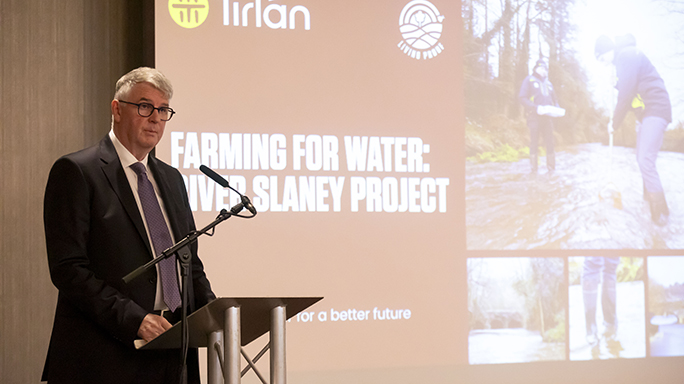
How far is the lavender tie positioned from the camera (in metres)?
1.99

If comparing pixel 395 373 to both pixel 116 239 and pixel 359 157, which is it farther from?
pixel 116 239

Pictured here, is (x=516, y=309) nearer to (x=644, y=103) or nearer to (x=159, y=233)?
(x=644, y=103)

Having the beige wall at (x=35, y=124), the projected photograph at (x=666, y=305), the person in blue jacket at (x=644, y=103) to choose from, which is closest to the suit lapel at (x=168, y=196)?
the beige wall at (x=35, y=124)

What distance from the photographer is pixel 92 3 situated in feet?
13.0

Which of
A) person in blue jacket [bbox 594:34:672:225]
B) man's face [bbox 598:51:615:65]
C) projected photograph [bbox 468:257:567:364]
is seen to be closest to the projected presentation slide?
projected photograph [bbox 468:257:567:364]

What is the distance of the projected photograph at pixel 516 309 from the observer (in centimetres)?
413

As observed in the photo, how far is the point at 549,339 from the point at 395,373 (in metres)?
1.02

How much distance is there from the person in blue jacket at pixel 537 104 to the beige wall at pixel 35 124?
237 cm

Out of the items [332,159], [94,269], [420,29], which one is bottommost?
[94,269]

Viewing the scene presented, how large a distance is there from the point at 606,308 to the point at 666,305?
18.0 inches

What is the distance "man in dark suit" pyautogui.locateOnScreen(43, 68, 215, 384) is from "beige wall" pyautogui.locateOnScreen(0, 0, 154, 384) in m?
1.91

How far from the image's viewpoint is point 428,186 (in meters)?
4.11

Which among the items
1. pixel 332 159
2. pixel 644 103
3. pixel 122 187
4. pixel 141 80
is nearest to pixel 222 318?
pixel 122 187

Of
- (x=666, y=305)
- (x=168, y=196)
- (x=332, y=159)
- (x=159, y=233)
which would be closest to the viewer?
(x=159, y=233)
